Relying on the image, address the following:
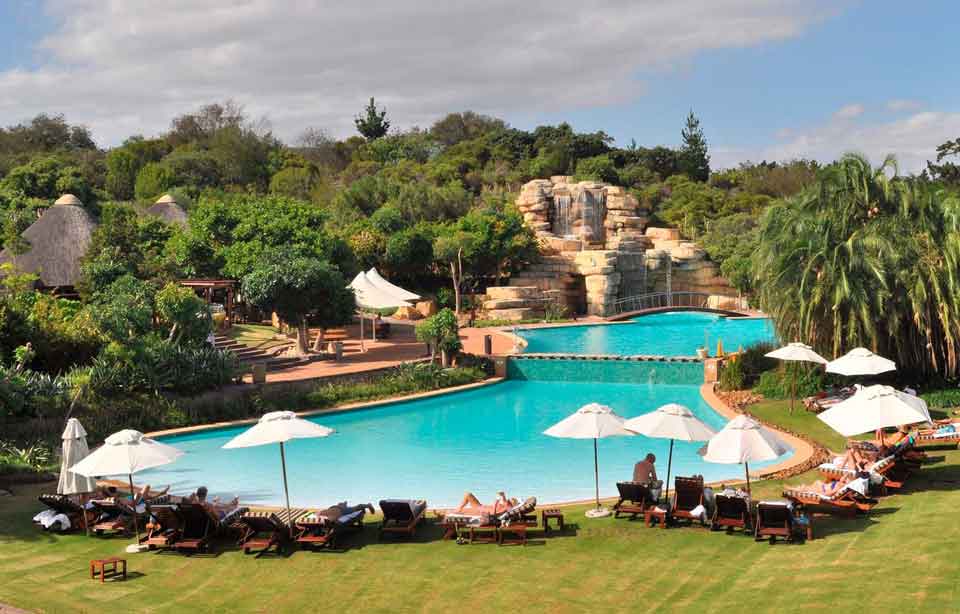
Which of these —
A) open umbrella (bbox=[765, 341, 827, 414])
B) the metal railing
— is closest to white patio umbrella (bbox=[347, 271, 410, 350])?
the metal railing

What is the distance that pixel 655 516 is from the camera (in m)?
11.8

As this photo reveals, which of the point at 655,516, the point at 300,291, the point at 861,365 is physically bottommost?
the point at 655,516

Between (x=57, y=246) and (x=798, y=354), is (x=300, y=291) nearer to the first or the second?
(x=57, y=246)

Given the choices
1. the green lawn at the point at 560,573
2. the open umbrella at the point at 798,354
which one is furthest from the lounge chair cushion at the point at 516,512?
the open umbrella at the point at 798,354

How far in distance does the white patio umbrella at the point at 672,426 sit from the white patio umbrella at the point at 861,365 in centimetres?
591

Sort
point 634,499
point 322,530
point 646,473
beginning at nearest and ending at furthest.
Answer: point 322,530, point 634,499, point 646,473

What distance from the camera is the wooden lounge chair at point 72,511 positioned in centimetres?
1254

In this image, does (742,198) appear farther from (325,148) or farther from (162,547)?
(162,547)

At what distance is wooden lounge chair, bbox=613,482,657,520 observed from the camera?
474 inches

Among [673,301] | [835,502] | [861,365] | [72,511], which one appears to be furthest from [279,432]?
[673,301]

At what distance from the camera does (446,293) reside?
40.8 m

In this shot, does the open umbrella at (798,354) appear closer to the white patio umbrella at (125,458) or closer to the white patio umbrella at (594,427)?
the white patio umbrella at (594,427)

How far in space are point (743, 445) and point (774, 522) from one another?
997 mm

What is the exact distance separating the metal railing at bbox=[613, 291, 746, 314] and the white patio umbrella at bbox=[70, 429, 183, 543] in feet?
102
